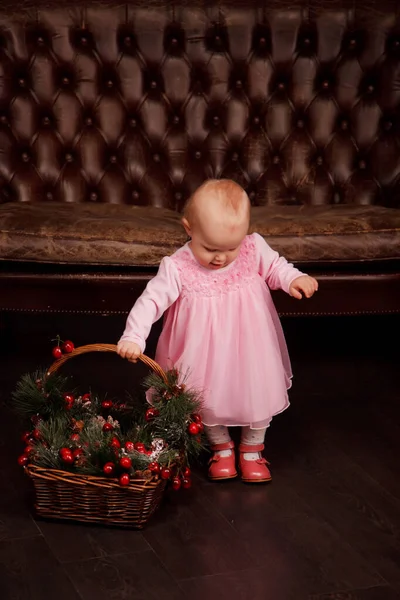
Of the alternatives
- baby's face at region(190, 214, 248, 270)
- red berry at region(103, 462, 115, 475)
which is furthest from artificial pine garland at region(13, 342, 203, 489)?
baby's face at region(190, 214, 248, 270)

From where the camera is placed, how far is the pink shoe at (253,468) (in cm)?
228

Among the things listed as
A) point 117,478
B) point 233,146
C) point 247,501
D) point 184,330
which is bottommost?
point 247,501

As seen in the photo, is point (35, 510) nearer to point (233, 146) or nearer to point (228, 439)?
point (228, 439)

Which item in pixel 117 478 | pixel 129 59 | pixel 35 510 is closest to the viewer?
pixel 117 478

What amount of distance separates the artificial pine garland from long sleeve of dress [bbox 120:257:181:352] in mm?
120

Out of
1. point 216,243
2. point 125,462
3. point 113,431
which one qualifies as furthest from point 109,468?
point 216,243

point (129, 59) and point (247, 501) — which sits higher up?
point (129, 59)

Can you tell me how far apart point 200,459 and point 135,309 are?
0.50 meters

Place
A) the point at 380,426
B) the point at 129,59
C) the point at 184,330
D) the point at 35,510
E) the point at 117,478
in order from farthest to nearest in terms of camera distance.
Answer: the point at 129,59 < the point at 380,426 < the point at 184,330 < the point at 35,510 < the point at 117,478

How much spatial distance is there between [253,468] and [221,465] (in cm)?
8

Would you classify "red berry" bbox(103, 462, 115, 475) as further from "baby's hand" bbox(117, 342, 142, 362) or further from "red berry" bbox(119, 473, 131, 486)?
"baby's hand" bbox(117, 342, 142, 362)

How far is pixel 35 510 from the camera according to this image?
2.11m

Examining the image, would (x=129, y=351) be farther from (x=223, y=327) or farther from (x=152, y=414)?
(x=223, y=327)

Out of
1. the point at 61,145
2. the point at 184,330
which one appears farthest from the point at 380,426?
the point at 61,145
